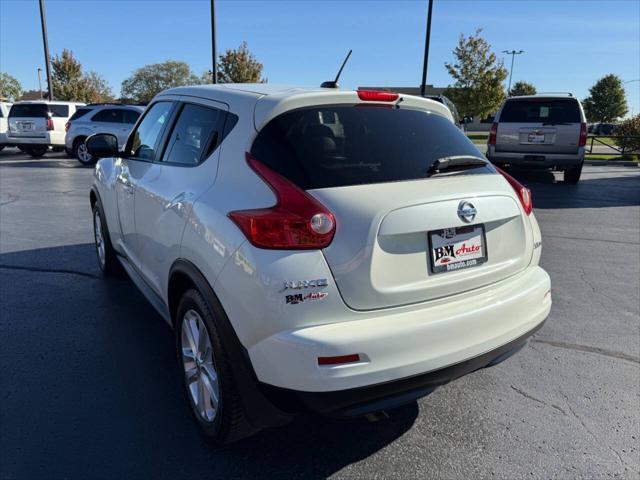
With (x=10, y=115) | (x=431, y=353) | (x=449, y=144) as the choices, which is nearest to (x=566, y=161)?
(x=449, y=144)

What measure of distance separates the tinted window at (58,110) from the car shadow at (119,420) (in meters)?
15.8

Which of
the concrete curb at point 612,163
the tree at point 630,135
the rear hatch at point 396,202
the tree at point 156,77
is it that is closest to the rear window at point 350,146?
the rear hatch at point 396,202

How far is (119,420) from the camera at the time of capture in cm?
280

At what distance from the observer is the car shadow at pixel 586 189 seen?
9.87m

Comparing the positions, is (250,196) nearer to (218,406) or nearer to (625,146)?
(218,406)

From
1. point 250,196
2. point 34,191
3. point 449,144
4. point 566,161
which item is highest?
point 449,144

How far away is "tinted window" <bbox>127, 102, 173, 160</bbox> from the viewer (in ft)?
11.6

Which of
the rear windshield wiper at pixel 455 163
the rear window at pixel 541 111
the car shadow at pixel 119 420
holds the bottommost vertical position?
the car shadow at pixel 119 420

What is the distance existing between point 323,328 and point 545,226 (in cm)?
660

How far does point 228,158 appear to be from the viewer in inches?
97.2

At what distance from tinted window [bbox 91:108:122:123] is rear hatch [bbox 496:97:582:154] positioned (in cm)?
1140

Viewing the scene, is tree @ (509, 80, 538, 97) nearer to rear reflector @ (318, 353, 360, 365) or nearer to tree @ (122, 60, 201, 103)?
tree @ (122, 60, 201, 103)

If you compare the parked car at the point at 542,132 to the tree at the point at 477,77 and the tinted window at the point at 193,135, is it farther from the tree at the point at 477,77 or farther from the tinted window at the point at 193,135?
the tree at the point at 477,77

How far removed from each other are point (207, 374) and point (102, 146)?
8.42ft
